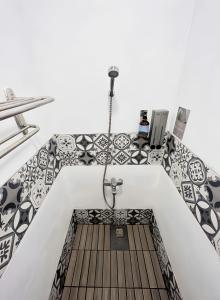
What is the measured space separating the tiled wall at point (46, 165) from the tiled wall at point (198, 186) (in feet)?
0.77

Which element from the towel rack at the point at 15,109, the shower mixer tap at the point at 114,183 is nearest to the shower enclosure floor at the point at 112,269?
the shower mixer tap at the point at 114,183

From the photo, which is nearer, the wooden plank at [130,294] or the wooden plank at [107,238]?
the wooden plank at [130,294]

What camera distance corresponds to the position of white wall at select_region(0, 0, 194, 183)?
2.56 feet

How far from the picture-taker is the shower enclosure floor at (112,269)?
1021 mm

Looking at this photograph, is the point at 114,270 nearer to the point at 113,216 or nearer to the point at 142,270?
the point at 142,270

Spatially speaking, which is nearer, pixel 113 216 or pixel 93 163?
pixel 93 163

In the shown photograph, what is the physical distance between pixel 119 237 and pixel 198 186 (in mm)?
964

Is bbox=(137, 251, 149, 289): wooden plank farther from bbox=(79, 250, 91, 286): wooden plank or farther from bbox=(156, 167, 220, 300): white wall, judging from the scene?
bbox=(79, 250, 91, 286): wooden plank

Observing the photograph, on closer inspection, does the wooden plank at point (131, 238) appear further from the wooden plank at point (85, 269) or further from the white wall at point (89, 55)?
the white wall at point (89, 55)

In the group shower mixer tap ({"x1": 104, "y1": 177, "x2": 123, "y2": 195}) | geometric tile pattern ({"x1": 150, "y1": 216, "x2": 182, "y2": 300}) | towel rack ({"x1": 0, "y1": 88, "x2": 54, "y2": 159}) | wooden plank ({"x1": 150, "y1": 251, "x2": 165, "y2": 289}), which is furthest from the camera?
shower mixer tap ({"x1": 104, "y1": 177, "x2": 123, "y2": 195})

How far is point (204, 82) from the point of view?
72cm

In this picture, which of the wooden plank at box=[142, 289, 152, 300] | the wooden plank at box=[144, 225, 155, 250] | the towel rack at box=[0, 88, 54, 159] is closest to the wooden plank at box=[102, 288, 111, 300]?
the wooden plank at box=[142, 289, 152, 300]

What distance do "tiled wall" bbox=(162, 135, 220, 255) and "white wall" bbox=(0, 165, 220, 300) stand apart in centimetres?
5

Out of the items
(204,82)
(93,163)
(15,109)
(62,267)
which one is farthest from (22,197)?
(204,82)
